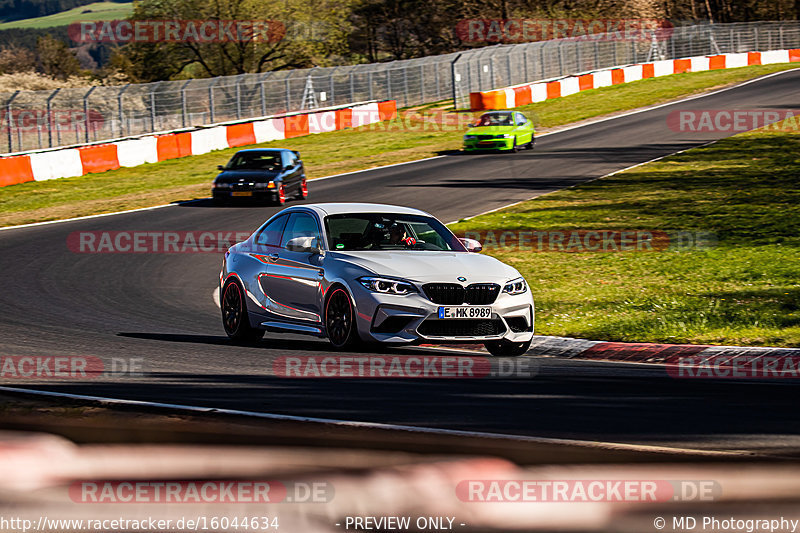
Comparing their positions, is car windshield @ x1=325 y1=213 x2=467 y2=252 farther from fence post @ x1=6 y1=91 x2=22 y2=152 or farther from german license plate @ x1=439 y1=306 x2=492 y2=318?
fence post @ x1=6 y1=91 x2=22 y2=152

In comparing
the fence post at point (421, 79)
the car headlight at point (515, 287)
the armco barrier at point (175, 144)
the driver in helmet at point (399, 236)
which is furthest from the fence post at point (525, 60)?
the car headlight at point (515, 287)

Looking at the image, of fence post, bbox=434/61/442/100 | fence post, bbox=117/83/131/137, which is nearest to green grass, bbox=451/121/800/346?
fence post, bbox=117/83/131/137

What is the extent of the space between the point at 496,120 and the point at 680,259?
21316mm

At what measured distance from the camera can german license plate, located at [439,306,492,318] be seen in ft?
34.1

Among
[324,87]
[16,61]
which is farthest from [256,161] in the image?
[16,61]

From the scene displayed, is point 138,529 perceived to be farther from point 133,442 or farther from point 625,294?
point 625,294

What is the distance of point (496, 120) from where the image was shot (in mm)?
37781

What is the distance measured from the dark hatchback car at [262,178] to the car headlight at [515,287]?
16.2 metres

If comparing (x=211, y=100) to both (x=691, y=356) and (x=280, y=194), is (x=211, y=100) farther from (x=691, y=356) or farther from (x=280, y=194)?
(x=691, y=356)

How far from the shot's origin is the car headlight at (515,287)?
425 inches

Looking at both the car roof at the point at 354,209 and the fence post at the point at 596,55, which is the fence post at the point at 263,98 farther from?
the car roof at the point at 354,209

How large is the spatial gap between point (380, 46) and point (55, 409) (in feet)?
270

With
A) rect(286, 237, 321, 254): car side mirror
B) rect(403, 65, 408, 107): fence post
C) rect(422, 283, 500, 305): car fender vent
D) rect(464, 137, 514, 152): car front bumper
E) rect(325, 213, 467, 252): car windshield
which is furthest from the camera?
rect(403, 65, 408, 107): fence post

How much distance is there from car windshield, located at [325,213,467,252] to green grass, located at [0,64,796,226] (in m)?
16.1
